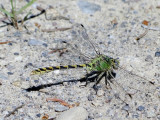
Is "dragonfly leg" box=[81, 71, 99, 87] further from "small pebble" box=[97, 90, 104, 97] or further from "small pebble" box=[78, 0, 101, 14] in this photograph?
"small pebble" box=[78, 0, 101, 14]

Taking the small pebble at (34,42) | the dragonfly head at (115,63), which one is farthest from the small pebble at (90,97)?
the small pebble at (34,42)

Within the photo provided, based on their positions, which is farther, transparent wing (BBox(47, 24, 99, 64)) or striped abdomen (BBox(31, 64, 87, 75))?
transparent wing (BBox(47, 24, 99, 64))

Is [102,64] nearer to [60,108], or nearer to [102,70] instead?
[102,70]

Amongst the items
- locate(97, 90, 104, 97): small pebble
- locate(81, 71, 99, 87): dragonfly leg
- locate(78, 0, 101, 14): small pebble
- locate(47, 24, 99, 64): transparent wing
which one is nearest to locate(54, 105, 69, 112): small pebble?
locate(97, 90, 104, 97): small pebble

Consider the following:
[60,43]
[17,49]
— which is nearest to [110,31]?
[60,43]

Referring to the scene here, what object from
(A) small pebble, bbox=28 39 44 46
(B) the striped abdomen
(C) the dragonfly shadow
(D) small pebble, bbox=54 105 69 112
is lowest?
(D) small pebble, bbox=54 105 69 112

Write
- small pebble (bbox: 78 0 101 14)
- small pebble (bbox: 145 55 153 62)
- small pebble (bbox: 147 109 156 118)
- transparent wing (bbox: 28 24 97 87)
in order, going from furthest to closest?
small pebble (bbox: 78 0 101 14), small pebble (bbox: 145 55 153 62), transparent wing (bbox: 28 24 97 87), small pebble (bbox: 147 109 156 118)

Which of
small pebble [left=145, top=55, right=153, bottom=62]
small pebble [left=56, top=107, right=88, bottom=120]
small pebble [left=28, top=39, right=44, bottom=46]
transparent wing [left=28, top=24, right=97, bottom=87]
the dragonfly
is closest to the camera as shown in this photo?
small pebble [left=56, top=107, right=88, bottom=120]

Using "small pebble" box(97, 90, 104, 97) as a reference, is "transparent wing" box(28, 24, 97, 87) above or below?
above
